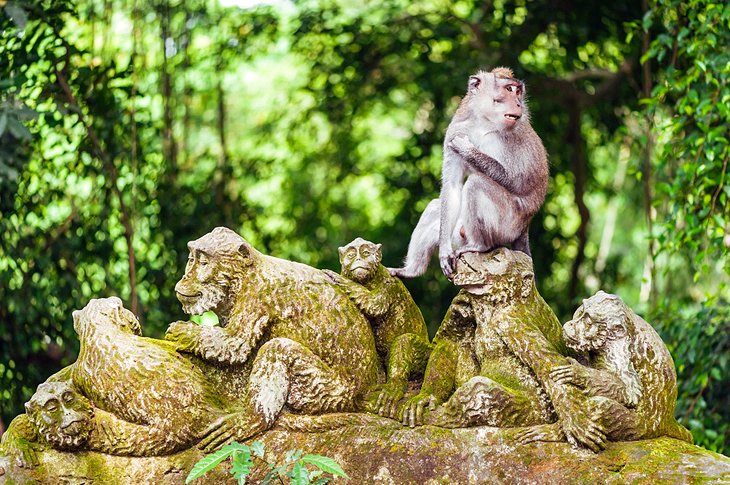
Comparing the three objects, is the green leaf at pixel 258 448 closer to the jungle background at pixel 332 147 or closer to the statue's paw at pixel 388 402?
the statue's paw at pixel 388 402

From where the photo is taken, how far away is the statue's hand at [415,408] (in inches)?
186

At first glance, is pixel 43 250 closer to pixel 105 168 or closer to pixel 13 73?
A: pixel 105 168

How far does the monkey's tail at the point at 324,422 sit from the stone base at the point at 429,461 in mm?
23

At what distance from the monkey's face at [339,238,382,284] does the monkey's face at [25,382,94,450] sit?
146cm

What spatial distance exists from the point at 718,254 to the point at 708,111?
1.18m

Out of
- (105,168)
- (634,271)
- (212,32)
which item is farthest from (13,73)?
(634,271)

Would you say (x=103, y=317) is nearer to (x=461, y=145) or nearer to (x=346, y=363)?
(x=346, y=363)

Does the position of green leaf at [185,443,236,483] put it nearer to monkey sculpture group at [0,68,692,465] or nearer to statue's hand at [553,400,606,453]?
monkey sculpture group at [0,68,692,465]

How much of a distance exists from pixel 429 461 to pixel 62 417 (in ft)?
5.53

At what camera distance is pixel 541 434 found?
4.53 metres

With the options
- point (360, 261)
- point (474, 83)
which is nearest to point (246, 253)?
point (360, 261)

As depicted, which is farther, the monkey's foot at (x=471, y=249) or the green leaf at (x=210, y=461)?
the monkey's foot at (x=471, y=249)

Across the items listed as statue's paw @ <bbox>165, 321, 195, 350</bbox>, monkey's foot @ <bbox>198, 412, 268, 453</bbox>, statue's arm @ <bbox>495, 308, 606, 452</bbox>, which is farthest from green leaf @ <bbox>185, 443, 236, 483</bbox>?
statue's arm @ <bbox>495, 308, 606, 452</bbox>

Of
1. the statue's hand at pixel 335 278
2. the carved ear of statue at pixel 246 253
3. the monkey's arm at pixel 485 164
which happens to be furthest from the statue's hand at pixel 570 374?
the carved ear of statue at pixel 246 253
